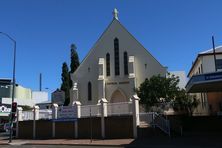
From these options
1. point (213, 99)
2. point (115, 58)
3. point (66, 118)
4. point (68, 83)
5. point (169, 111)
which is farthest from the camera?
point (68, 83)

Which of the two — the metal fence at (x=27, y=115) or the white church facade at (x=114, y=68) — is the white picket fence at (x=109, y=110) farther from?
the white church facade at (x=114, y=68)

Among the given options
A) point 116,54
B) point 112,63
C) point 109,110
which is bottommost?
point 109,110

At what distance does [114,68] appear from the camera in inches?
1630

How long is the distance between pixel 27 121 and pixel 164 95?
13.6 metres

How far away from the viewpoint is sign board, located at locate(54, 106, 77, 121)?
29991 millimetres

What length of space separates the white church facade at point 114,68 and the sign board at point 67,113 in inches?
396

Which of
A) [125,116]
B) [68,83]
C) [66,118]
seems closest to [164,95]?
[125,116]

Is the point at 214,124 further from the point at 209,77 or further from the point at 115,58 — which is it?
the point at 115,58

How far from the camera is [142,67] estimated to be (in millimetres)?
40906

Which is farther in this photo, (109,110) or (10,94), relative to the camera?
(10,94)

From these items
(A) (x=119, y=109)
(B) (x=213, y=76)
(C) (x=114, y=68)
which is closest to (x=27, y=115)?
(A) (x=119, y=109)

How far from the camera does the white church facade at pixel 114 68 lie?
40.4 metres

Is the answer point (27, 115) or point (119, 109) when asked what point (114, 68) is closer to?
point (27, 115)

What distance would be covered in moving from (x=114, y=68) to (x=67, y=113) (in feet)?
41.2
